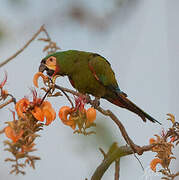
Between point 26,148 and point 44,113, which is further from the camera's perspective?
point 44,113

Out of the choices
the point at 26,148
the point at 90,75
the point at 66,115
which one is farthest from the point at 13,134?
the point at 90,75

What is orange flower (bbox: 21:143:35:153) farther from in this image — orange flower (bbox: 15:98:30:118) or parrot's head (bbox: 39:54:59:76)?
parrot's head (bbox: 39:54:59:76)

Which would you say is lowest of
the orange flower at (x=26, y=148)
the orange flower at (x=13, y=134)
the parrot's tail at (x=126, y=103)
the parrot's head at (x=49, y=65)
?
the orange flower at (x=26, y=148)

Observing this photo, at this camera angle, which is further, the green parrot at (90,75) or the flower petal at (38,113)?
the green parrot at (90,75)

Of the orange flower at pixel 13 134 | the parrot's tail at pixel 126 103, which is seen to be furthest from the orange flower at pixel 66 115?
the parrot's tail at pixel 126 103

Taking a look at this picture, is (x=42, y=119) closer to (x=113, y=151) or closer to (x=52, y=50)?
(x=113, y=151)

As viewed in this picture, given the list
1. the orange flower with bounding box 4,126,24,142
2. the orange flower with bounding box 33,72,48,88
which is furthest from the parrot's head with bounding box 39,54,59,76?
the orange flower with bounding box 4,126,24,142

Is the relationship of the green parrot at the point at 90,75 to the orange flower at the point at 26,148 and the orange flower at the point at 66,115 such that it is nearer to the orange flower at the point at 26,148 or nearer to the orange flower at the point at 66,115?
the orange flower at the point at 66,115

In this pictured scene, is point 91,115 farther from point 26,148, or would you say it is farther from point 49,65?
point 49,65

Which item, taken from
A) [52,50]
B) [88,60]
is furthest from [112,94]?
[52,50]

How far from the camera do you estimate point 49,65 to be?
2.79 metres

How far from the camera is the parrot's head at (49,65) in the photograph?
2.71 m

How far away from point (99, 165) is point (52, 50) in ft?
1.76

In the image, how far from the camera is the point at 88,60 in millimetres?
3109
